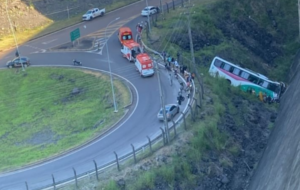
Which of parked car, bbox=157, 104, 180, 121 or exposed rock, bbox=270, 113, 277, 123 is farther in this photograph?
exposed rock, bbox=270, 113, 277, 123

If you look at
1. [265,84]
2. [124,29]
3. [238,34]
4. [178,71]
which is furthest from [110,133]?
[238,34]

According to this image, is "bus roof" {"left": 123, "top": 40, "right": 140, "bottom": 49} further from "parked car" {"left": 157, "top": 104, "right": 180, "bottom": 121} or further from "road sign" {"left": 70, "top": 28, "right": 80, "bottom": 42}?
"parked car" {"left": 157, "top": 104, "right": 180, "bottom": 121}

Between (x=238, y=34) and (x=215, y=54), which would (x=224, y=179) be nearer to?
(x=215, y=54)

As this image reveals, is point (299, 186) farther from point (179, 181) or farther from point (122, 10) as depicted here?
point (122, 10)

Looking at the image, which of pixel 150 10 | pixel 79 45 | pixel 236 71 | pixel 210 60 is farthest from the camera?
pixel 150 10

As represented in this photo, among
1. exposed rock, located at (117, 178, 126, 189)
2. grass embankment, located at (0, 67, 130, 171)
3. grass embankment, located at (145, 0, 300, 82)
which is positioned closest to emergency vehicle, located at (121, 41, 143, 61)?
grass embankment, located at (145, 0, 300, 82)

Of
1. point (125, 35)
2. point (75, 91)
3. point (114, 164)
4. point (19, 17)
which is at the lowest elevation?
point (75, 91)
